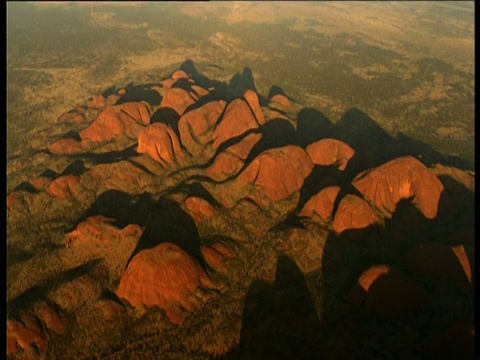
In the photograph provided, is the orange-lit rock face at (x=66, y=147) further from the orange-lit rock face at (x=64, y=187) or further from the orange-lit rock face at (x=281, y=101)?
the orange-lit rock face at (x=281, y=101)

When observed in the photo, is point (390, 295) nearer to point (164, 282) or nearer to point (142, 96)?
point (164, 282)

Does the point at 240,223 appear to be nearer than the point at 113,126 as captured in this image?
Yes

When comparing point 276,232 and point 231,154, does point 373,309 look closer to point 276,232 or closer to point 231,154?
point 276,232

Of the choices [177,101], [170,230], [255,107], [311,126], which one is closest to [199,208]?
[170,230]

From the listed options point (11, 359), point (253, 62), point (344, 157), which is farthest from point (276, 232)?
point (253, 62)

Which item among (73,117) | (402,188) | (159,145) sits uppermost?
(159,145)

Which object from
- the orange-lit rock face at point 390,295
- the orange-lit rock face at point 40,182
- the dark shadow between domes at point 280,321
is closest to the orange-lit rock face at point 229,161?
the dark shadow between domes at point 280,321

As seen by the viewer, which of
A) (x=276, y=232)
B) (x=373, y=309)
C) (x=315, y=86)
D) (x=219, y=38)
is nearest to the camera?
(x=373, y=309)
